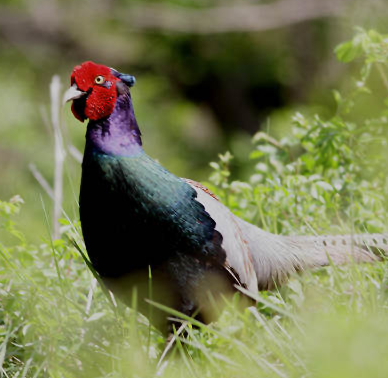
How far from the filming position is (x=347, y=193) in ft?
10.8

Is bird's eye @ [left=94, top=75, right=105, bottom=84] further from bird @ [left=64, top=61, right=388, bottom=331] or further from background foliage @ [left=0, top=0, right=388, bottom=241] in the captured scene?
background foliage @ [left=0, top=0, right=388, bottom=241]

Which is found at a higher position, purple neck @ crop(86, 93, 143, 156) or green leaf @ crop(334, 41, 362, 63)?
green leaf @ crop(334, 41, 362, 63)

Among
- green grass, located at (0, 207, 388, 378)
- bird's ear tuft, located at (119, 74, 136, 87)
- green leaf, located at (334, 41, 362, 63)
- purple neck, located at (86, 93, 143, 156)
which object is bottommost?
green grass, located at (0, 207, 388, 378)

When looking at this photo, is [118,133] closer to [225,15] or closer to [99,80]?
[99,80]

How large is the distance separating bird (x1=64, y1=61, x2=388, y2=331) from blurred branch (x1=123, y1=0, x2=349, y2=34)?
20.1 feet

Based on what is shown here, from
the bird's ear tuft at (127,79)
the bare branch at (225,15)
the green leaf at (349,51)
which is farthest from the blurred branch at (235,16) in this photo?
the bird's ear tuft at (127,79)

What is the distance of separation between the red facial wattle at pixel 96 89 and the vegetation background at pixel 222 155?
14.2 inches

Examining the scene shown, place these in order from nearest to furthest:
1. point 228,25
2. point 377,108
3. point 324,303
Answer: point 324,303
point 377,108
point 228,25

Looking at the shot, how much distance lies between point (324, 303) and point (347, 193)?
110 cm

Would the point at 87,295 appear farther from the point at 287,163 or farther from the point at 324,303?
the point at 287,163

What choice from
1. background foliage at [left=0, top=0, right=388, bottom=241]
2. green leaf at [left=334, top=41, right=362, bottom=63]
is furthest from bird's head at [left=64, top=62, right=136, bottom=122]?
background foliage at [left=0, top=0, right=388, bottom=241]

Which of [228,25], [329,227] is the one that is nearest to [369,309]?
[329,227]

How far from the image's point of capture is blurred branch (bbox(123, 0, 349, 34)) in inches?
338

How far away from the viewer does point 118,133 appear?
2.59 m
